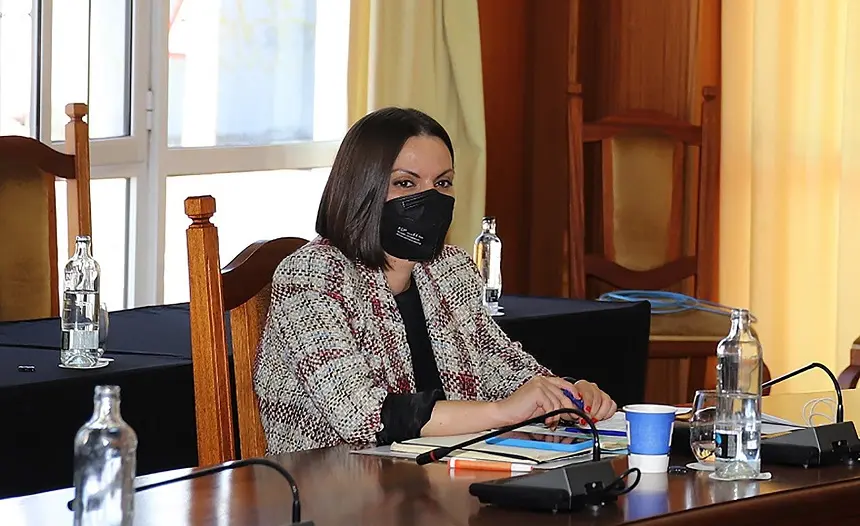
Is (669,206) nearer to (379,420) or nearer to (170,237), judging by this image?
(170,237)

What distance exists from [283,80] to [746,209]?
152 centimetres

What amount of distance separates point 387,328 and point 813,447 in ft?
2.28

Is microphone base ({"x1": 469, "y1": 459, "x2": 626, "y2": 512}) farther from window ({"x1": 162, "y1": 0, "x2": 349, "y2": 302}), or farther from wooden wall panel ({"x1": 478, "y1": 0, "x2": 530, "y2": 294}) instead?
wooden wall panel ({"x1": 478, "y1": 0, "x2": 530, "y2": 294})

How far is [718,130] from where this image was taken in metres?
4.28

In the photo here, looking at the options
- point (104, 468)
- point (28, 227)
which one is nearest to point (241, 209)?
point (28, 227)

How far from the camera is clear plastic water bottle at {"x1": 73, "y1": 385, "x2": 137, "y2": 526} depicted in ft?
3.91

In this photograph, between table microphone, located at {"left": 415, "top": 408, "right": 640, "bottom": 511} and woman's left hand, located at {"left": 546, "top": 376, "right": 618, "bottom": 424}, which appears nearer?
table microphone, located at {"left": 415, "top": 408, "right": 640, "bottom": 511}

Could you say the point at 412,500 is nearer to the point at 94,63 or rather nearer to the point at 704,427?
the point at 704,427

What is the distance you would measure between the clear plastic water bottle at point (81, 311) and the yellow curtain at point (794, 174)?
2.48 m

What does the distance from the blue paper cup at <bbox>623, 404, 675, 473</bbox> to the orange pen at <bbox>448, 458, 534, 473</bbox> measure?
0.41 ft

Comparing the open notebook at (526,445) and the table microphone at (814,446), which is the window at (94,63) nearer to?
the open notebook at (526,445)

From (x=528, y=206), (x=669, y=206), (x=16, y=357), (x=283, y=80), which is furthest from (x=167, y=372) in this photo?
(x=528, y=206)

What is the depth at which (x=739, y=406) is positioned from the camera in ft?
5.22

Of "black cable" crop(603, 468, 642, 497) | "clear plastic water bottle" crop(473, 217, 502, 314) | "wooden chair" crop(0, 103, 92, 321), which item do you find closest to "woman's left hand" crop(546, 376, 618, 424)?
"black cable" crop(603, 468, 642, 497)
